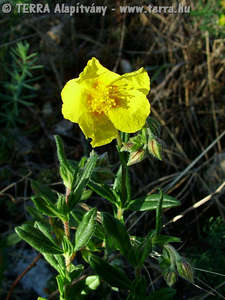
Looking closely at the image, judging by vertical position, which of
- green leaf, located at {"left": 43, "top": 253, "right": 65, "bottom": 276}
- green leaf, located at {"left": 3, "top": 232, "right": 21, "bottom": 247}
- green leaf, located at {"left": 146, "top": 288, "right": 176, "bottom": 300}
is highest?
green leaf, located at {"left": 43, "top": 253, "right": 65, "bottom": 276}

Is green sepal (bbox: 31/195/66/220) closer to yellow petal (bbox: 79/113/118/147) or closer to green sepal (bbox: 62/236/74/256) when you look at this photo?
green sepal (bbox: 62/236/74/256)

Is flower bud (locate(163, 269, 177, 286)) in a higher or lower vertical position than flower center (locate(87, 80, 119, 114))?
lower

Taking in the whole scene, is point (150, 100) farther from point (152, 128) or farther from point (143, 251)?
point (143, 251)

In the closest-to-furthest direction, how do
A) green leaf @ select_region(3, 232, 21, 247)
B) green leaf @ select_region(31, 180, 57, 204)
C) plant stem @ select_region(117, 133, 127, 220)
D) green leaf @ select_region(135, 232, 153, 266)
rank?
1. green leaf @ select_region(135, 232, 153, 266)
2. plant stem @ select_region(117, 133, 127, 220)
3. green leaf @ select_region(31, 180, 57, 204)
4. green leaf @ select_region(3, 232, 21, 247)

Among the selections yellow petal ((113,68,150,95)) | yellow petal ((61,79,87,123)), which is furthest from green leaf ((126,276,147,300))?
yellow petal ((113,68,150,95))

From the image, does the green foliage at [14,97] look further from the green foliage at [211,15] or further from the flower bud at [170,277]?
the flower bud at [170,277]

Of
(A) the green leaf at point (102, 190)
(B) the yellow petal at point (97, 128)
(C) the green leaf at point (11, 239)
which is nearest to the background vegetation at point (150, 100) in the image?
(C) the green leaf at point (11, 239)
